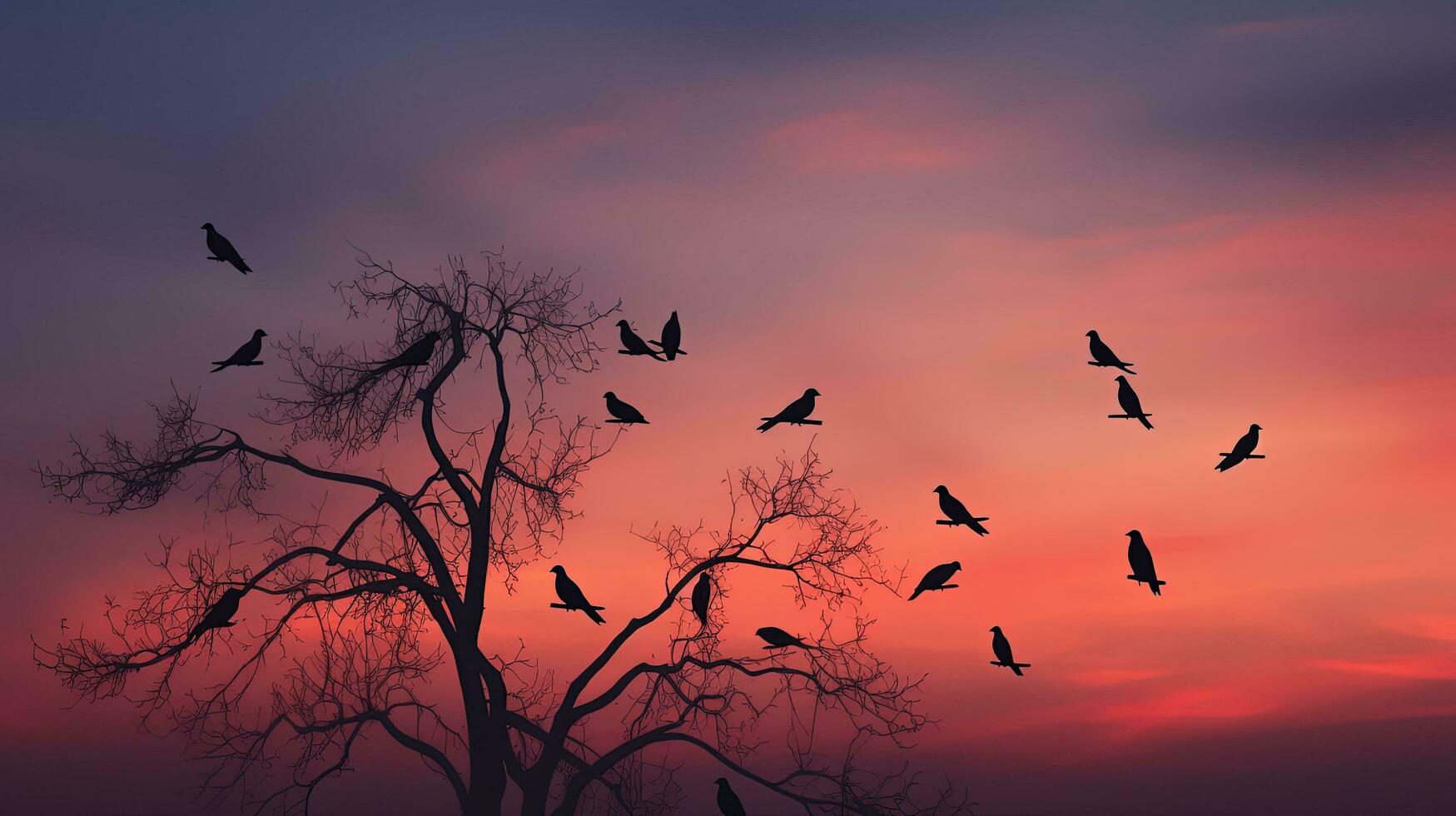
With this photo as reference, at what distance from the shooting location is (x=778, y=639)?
14992 millimetres

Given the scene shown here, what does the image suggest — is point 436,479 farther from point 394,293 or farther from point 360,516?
point 394,293

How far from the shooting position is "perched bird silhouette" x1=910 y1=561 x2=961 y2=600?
13.9m

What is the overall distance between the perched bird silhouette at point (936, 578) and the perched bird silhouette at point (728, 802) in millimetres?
4508

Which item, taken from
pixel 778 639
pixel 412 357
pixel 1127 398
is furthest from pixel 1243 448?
pixel 412 357

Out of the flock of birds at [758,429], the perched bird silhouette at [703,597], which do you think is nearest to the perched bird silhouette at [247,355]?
the flock of birds at [758,429]

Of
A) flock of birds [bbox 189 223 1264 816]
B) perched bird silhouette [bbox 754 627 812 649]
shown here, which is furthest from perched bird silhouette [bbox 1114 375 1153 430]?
perched bird silhouette [bbox 754 627 812 649]

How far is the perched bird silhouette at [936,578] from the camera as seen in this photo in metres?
13.9

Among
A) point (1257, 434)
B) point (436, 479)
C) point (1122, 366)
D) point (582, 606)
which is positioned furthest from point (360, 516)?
point (1257, 434)

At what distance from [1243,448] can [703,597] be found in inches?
250

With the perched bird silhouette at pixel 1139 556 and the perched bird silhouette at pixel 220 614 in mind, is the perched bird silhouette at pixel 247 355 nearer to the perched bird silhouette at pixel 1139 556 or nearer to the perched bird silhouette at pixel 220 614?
the perched bird silhouette at pixel 220 614

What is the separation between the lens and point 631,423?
14.8 m

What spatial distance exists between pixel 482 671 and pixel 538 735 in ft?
3.49

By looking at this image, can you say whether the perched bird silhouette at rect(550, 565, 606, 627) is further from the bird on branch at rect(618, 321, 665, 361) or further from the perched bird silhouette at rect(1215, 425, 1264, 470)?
the perched bird silhouette at rect(1215, 425, 1264, 470)

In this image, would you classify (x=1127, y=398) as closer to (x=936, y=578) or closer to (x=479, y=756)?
(x=936, y=578)
